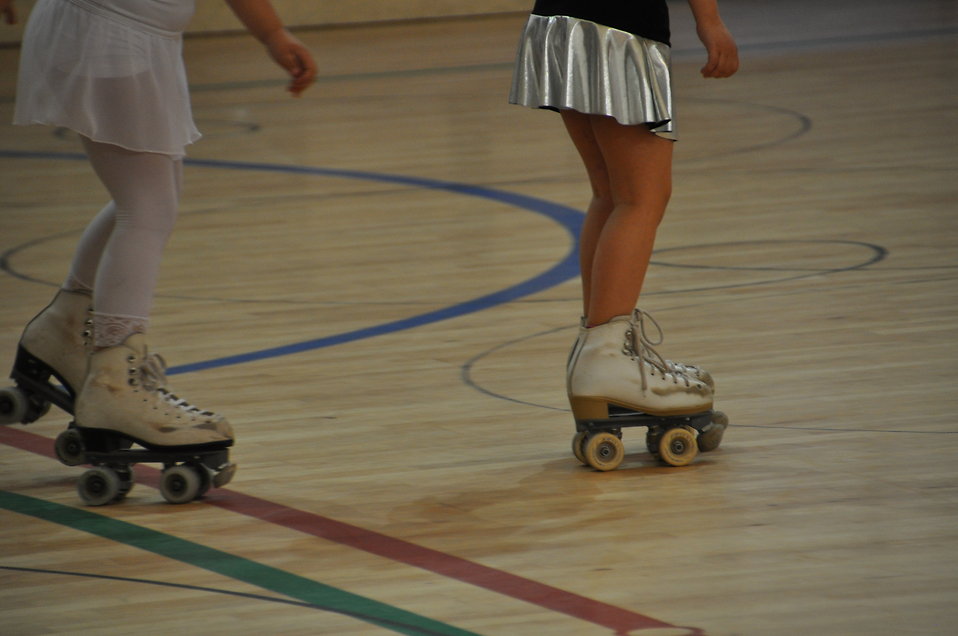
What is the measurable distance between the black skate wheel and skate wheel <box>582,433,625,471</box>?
2.58ft

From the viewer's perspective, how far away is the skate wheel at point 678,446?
272cm

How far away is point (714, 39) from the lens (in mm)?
2670

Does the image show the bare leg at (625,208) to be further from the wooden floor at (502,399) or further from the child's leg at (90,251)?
the child's leg at (90,251)

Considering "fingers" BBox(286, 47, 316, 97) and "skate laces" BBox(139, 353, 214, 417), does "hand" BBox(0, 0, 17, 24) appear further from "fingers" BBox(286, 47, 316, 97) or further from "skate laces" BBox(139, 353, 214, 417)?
"skate laces" BBox(139, 353, 214, 417)

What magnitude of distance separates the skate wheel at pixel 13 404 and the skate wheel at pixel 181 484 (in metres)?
0.45

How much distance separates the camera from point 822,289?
4023 millimetres

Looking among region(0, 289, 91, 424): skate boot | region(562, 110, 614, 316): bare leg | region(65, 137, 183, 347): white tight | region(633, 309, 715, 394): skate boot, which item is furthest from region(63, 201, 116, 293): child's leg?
region(633, 309, 715, 394): skate boot

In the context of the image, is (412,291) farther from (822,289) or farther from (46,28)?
(46,28)

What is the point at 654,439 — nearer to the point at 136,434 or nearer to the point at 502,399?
the point at 502,399

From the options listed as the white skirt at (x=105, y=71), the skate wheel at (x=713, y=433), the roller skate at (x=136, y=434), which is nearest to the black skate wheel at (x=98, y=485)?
the roller skate at (x=136, y=434)

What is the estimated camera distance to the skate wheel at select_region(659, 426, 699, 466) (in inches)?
107

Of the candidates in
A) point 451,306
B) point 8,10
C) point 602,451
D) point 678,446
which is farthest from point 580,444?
point 451,306

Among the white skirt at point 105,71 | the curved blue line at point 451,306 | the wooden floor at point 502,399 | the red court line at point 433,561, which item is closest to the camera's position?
the red court line at point 433,561

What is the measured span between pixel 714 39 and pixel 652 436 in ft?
2.26
